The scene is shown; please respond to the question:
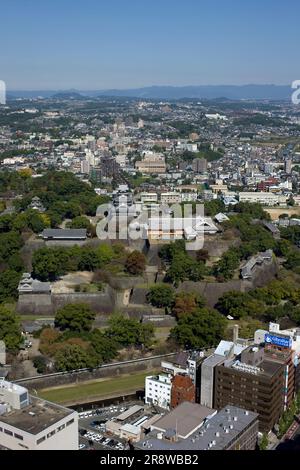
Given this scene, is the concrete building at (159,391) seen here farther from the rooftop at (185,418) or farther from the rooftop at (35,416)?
the rooftop at (35,416)

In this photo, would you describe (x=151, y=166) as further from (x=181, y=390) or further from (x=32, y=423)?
(x=32, y=423)

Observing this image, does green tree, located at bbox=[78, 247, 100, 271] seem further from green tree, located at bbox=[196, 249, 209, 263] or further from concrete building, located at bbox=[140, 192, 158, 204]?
concrete building, located at bbox=[140, 192, 158, 204]

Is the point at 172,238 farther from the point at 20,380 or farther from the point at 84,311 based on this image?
the point at 20,380

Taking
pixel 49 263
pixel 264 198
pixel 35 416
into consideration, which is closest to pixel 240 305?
pixel 49 263

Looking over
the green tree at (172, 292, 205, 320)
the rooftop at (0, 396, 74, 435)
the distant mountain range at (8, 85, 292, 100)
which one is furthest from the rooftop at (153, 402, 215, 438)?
the distant mountain range at (8, 85, 292, 100)
